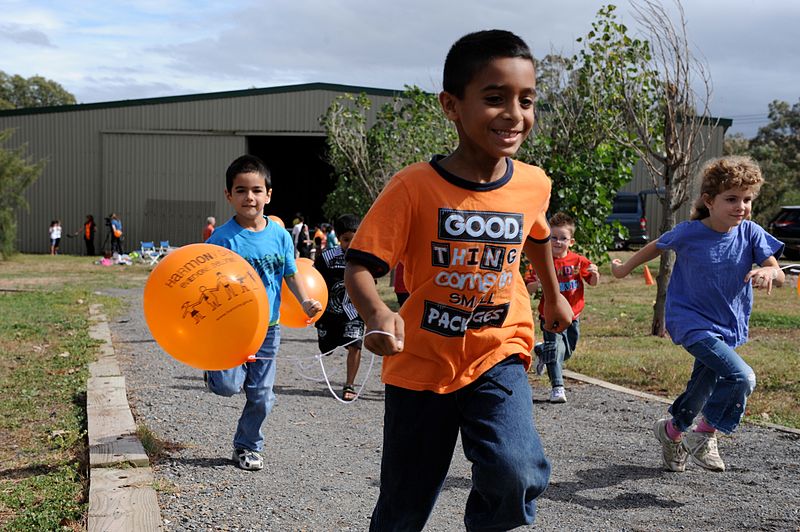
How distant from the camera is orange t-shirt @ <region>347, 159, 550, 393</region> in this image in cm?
305

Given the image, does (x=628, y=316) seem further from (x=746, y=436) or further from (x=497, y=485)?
(x=497, y=485)

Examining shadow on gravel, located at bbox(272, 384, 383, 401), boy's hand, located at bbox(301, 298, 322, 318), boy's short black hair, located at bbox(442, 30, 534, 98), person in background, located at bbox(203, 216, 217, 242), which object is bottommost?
shadow on gravel, located at bbox(272, 384, 383, 401)

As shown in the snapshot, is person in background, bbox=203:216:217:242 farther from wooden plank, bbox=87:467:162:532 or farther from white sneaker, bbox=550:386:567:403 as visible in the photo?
wooden plank, bbox=87:467:162:532

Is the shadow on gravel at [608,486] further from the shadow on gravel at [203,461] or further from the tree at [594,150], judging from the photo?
the tree at [594,150]

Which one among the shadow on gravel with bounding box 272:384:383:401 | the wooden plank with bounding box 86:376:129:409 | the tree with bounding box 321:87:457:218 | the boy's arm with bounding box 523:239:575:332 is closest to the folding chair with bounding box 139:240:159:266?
the tree with bounding box 321:87:457:218

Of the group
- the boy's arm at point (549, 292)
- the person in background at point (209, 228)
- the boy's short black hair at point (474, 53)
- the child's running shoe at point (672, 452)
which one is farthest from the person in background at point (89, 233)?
the boy's short black hair at point (474, 53)

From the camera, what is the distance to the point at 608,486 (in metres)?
5.04

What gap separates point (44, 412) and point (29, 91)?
84102mm

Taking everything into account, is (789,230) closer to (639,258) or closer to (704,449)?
(639,258)

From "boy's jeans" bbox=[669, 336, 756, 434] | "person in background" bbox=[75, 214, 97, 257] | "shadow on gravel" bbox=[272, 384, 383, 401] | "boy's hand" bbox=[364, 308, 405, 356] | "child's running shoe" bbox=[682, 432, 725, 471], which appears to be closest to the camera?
"boy's hand" bbox=[364, 308, 405, 356]

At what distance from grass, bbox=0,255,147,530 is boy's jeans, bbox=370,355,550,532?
71.7 inches

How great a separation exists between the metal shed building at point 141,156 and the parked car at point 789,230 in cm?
1873

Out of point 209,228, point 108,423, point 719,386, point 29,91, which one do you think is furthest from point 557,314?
point 29,91

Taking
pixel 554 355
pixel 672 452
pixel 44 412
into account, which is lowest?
pixel 44 412
